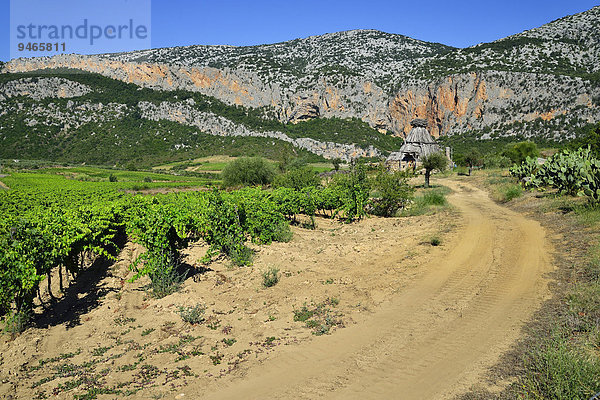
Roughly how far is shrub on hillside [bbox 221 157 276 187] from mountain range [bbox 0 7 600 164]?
1609 inches

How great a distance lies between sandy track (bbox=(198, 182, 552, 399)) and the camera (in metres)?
4.77

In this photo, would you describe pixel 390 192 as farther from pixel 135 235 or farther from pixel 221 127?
pixel 221 127

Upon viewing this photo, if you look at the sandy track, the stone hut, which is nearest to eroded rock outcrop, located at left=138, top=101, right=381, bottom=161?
the stone hut

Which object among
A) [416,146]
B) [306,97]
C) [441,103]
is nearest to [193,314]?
[416,146]

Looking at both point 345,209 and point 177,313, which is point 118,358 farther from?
point 345,209

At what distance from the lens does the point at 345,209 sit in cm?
1794

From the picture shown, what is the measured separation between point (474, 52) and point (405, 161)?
244 feet

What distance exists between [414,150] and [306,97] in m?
66.9

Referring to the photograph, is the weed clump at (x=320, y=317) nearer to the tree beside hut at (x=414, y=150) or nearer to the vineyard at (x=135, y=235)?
the vineyard at (x=135, y=235)

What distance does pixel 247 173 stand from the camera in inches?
1583

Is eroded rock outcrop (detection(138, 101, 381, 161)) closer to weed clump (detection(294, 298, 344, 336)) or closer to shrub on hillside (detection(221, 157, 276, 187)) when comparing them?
shrub on hillside (detection(221, 157, 276, 187))

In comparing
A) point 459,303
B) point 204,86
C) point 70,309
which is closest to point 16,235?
point 70,309

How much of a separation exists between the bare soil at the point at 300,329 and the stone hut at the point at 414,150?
2226 inches

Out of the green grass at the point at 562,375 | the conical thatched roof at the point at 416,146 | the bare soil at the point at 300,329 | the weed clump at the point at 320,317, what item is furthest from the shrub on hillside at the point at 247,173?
the green grass at the point at 562,375
